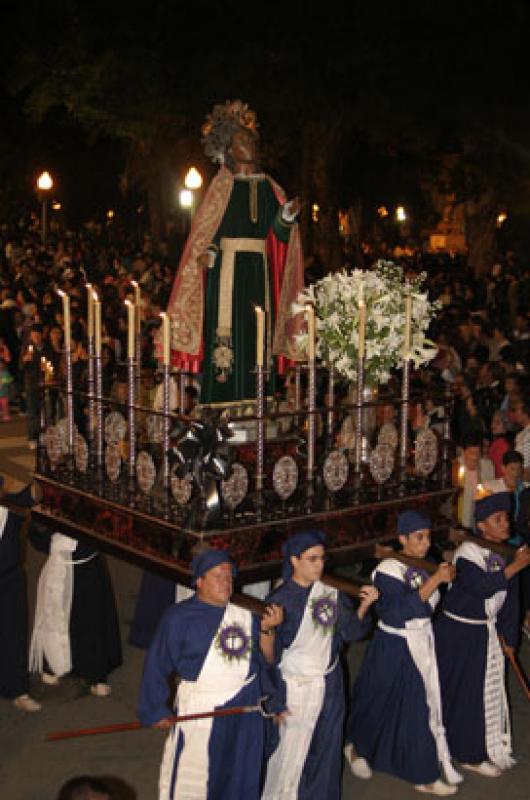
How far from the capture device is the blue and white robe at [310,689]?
614 centimetres

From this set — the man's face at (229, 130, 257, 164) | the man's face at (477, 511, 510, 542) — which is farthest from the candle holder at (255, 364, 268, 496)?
the man's face at (229, 130, 257, 164)

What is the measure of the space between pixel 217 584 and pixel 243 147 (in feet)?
12.1

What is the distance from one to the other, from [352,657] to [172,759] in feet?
10.6

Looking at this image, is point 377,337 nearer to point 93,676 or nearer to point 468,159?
point 93,676

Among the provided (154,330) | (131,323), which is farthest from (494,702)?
(154,330)

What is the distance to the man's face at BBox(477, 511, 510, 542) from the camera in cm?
689

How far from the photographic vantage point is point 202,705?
18.6 ft

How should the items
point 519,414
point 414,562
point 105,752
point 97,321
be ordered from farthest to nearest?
point 519,414, point 97,321, point 105,752, point 414,562

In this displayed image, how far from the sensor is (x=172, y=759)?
5.73 m

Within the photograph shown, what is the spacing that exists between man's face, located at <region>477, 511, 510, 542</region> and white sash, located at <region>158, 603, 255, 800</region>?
1.85 meters

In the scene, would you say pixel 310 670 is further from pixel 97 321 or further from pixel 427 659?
pixel 97 321

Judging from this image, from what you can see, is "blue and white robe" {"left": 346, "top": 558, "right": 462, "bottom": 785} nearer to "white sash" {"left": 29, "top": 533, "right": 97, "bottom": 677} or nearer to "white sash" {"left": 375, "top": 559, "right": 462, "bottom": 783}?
"white sash" {"left": 375, "top": 559, "right": 462, "bottom": 783}

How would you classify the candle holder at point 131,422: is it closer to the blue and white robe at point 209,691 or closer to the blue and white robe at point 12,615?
the blue and white robe at point 12,615

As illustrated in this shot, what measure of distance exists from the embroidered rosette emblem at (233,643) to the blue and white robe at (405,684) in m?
1.16
